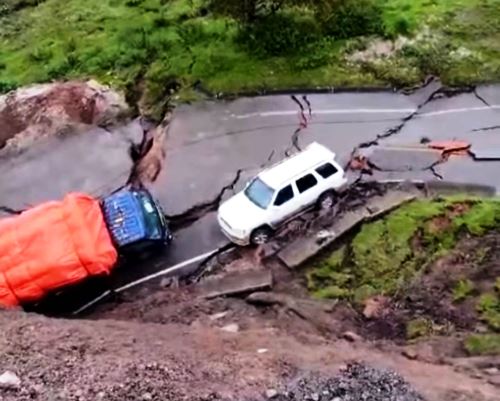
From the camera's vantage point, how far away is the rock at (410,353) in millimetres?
17406

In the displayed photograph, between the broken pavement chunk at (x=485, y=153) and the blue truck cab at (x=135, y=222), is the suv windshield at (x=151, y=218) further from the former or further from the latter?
the broken pavement chunk at (x=485, y=153)

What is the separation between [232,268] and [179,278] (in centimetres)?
112

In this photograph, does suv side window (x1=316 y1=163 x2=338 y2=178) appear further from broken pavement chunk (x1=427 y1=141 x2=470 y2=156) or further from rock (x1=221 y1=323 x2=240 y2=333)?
rock (x1=221 y1=323 x2=240 y2=333)

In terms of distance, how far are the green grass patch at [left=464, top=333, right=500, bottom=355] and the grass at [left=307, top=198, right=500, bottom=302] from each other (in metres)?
1.54

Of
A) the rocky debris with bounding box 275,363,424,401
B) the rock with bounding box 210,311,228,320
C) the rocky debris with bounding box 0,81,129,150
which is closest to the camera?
the rocky debris with bounding box 275,363,424,401

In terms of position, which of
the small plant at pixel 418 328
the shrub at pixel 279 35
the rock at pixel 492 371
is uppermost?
the shrub at pixel 279 35

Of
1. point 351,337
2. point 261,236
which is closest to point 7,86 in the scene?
point 261,236

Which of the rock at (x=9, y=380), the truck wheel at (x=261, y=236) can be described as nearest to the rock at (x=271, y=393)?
the rock at (x=9, y=380)

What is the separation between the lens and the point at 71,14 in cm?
2995

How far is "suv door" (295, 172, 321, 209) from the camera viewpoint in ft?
70.4

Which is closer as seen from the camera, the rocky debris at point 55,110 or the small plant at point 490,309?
the small plant at point 490,309

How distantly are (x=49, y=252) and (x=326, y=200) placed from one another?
6000mm

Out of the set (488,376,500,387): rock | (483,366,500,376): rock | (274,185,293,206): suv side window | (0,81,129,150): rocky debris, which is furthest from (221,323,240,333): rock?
(0,81,129,150): rocky debris

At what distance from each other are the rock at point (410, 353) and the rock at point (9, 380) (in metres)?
6.56
